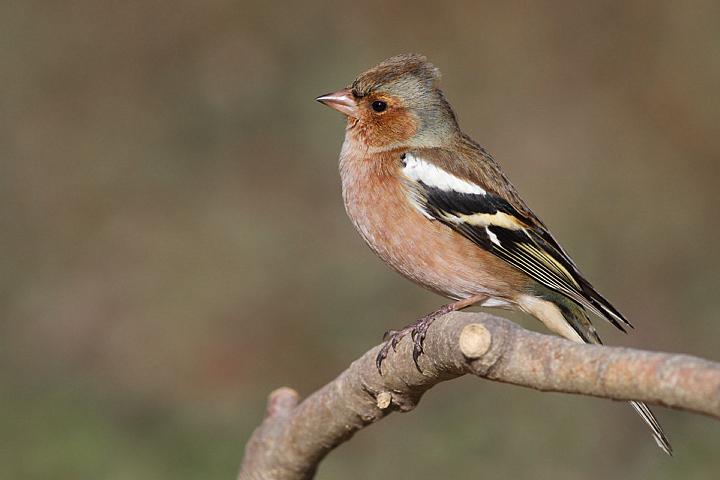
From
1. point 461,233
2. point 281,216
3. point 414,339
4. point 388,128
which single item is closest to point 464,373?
point 414,339

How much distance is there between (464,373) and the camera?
3162mm

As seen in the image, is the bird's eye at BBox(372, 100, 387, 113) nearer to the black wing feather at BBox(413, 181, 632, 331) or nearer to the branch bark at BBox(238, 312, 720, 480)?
the black wing feather at BBox(413, 181, 632, 331)

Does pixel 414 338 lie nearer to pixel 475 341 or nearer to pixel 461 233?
pixel 475 341

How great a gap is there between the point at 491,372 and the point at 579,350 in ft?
1.14

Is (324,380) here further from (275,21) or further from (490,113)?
(275,21)

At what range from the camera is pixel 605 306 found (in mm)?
4172

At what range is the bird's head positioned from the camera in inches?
196

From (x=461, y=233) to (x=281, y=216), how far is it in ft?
14.9

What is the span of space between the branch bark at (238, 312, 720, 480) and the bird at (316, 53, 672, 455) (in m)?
0.70

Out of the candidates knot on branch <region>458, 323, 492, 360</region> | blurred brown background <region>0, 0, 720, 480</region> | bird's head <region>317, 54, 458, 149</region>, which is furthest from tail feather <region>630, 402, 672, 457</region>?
blurred brown background <region>0, 0, 720, 480</region>

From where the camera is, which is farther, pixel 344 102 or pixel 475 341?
pixel 344 102

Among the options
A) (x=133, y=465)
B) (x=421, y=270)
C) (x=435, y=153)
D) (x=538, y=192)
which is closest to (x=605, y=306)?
(x=421, y=270)

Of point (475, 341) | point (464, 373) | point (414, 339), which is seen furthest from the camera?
point (414, 339)

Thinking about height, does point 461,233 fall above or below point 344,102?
below
